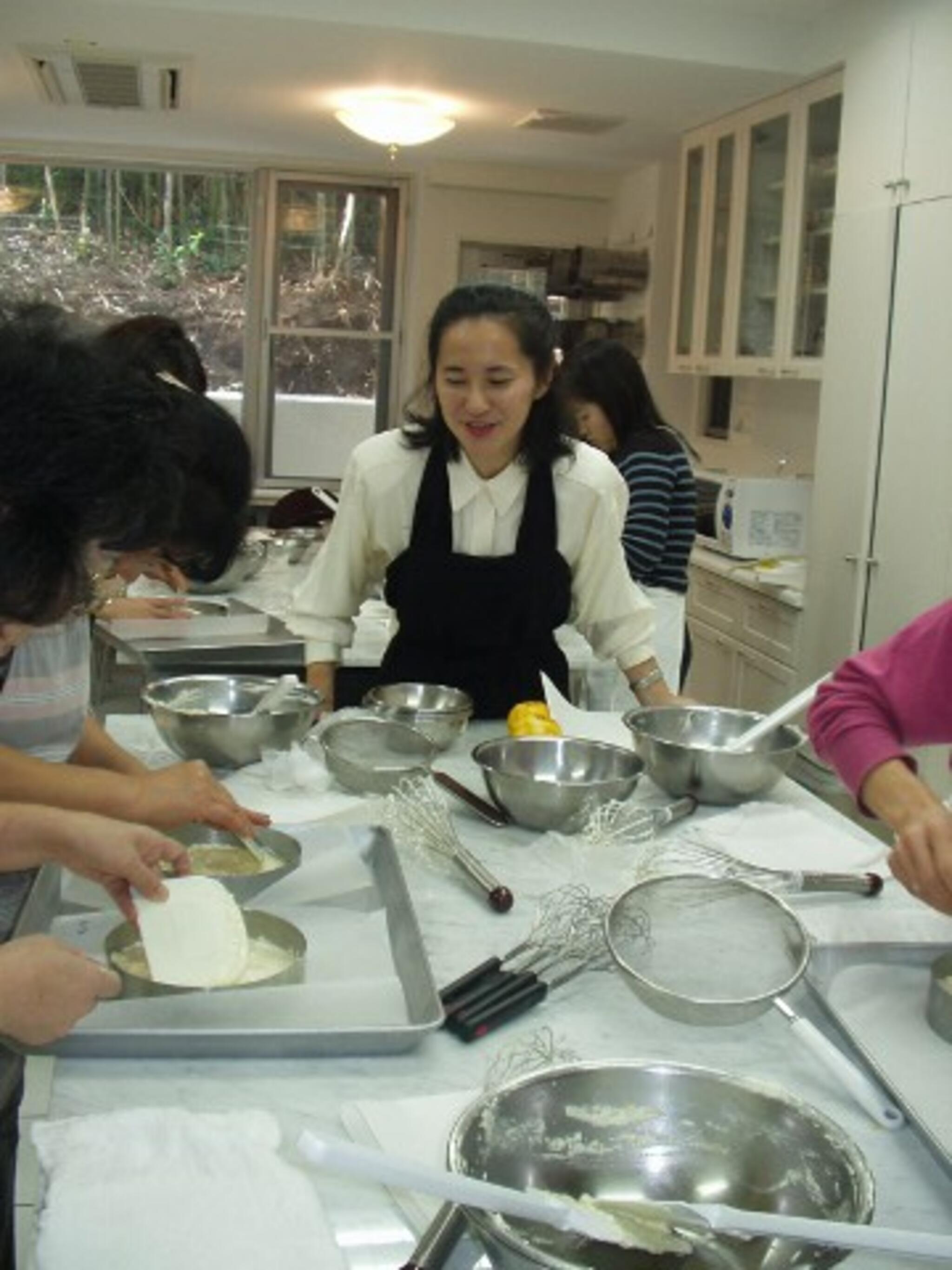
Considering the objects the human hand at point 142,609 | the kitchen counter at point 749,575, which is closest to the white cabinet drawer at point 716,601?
the kitchen counter at point 749,575

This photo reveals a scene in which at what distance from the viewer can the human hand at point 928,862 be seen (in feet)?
4.42

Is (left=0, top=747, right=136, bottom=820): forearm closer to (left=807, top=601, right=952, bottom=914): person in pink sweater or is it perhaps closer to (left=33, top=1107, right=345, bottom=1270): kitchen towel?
(left=33, top=1107, right=345, bottom=1270): kitchen towel

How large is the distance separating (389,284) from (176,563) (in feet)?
20.2

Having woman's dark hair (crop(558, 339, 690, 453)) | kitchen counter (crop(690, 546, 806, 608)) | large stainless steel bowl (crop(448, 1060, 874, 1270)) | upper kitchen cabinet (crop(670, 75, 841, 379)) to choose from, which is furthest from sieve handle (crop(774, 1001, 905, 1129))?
upper kitchen cabinet (crop(670, 75, 841, 379))

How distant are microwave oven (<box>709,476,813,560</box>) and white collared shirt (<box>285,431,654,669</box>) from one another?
2402 millimetres

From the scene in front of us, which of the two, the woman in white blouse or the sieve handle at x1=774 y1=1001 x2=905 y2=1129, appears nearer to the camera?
the sieve handle at x1=774 y1=1001 x2=905 y2=1129

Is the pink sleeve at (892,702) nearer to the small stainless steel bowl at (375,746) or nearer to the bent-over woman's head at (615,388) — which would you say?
the small stainless steel bowl at (375,746)

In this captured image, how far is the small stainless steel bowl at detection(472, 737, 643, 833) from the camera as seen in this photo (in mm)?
1682

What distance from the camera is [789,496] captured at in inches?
186

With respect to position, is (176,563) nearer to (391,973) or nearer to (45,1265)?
(391,973)

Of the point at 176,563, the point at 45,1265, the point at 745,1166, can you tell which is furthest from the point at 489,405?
the point at 45,1265

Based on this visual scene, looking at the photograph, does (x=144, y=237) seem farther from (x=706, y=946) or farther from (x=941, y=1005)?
(x=941, y=1005)

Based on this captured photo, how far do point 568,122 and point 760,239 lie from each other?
1013 millimetres

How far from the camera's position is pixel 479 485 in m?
2.36
